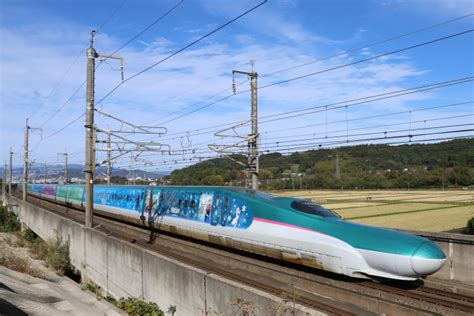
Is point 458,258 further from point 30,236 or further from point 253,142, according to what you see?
point 30,236

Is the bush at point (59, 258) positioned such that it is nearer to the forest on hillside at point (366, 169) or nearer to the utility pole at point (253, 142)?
the utility pole at point (253, 142)

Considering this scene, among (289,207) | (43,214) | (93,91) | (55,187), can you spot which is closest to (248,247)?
(289,207)

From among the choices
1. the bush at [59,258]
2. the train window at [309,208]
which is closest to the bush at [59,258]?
the bush at [59,258]

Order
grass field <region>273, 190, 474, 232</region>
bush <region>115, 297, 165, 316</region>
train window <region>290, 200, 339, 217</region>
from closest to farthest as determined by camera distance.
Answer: bush <region>115, 297, 165, 316</region> < train window <region>290, 200, 339, 217</region> < grass field <region>273, 190, 474, 232</region>

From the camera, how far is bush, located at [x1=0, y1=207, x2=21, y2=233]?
144ft

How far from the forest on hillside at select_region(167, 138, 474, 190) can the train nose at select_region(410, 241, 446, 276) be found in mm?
46714

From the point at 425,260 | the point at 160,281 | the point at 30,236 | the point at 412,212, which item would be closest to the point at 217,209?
the point at 160,281

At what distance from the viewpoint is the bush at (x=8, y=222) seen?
43.9 m

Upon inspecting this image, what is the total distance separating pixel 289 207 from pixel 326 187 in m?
86.9

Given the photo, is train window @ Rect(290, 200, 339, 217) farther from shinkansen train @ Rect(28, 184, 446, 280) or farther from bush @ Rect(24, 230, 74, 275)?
bush @ Rect(24, 230, 74, 275)

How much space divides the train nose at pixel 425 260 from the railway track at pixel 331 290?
2.20ft

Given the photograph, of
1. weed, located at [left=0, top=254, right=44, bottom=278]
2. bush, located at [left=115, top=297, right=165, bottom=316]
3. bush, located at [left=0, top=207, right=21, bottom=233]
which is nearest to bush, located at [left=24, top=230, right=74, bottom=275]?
weed, located at [left=0, top=254, right=44, bottom=278]

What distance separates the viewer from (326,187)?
97.2 metres

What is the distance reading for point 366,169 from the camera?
322ft
